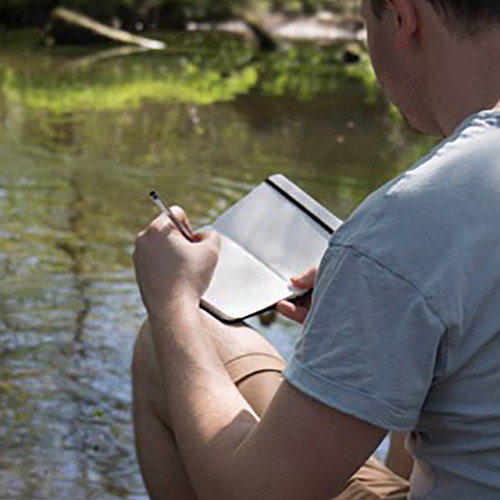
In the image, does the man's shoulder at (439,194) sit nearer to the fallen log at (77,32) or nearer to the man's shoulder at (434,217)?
the man's shoulder at (434,217)

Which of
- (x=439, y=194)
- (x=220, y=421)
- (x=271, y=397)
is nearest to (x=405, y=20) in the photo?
(x=439, y=194)

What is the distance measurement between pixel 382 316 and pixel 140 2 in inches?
565

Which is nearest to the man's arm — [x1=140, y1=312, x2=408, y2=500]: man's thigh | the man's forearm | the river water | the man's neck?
the man's forearm

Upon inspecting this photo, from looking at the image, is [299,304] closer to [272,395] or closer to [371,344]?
[272,395]

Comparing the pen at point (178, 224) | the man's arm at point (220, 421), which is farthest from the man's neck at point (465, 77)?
the pen at point (178, 224)

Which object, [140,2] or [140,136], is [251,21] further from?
[140,136]

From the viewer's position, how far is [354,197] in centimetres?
530

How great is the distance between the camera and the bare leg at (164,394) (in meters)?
1.74

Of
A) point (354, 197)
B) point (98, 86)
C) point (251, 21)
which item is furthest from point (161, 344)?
point (251, 21)

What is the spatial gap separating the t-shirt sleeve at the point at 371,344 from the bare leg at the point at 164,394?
1.65 feet

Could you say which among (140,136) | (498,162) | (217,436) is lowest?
(140,136)

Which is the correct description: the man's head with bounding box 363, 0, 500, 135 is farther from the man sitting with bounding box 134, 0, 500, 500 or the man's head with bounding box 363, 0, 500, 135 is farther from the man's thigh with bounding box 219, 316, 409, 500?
the man's thigh with bounding box 219, 316, 409, 500

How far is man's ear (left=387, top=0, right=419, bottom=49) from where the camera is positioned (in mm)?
1284

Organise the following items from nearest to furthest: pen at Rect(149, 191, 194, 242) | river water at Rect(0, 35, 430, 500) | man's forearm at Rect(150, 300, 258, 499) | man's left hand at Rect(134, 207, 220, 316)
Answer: man's forearm at Rect(150, 300, 258, 499), man's left hand at Rect(134, 207, 220, 316), pen at Rect(149, 191, 194, 242), river water at Rect(0, 35, 430, 500)
